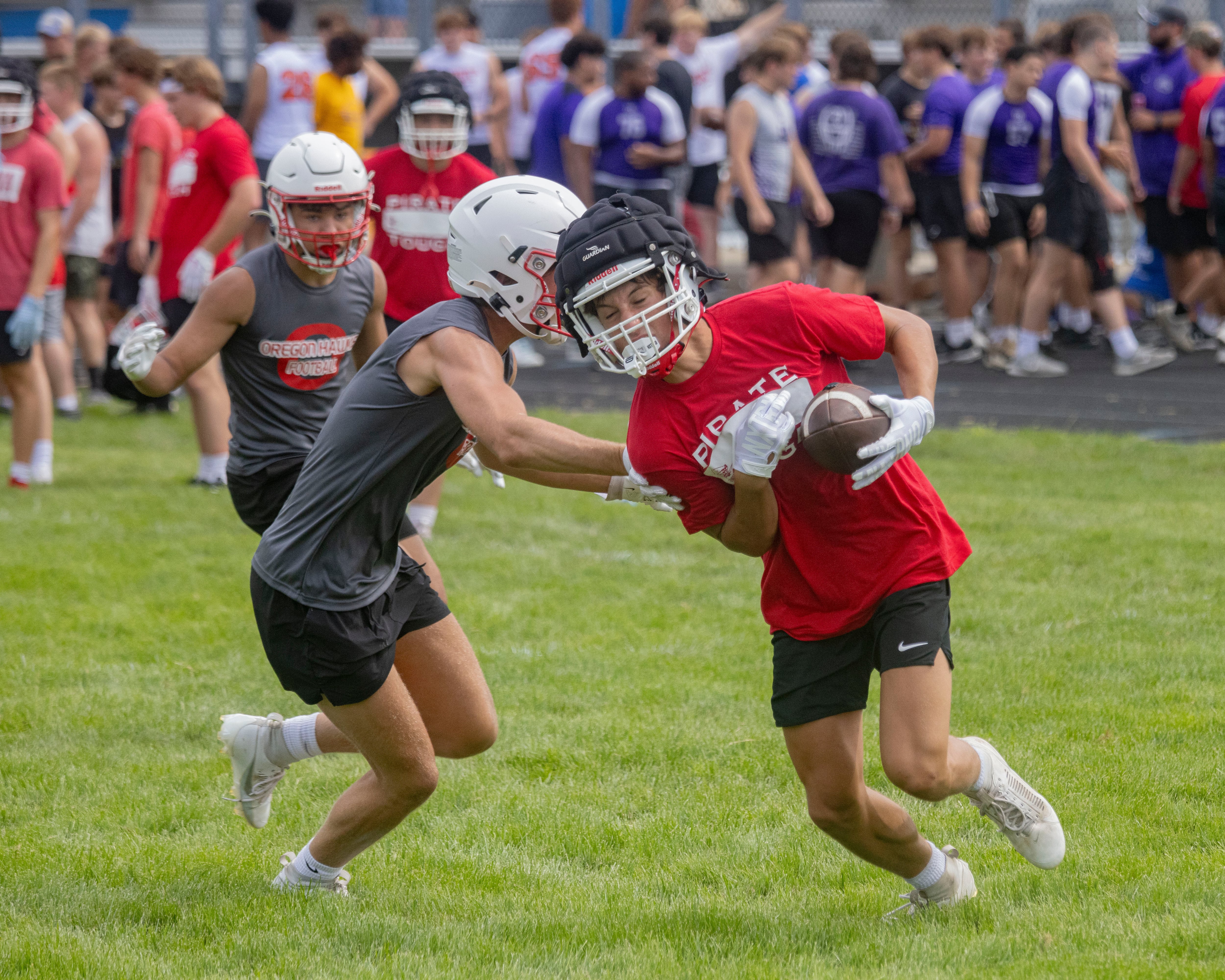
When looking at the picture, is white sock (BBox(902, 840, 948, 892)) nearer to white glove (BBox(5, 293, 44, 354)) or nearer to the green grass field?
the green grass field

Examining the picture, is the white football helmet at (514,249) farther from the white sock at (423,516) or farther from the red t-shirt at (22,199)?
the red t-shirt at (22,199)

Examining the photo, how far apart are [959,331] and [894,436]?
34.0 ft

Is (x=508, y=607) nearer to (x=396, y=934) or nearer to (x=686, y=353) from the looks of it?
(x=396, y=934)

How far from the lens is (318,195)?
534 centimetres

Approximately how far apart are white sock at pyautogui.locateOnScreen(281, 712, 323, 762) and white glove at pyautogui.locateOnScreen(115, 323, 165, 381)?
162 centimetres

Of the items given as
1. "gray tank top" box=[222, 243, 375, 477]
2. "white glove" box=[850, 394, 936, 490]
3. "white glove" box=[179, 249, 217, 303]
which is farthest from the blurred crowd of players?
"white glove" box=[850, 394, 936, 490]

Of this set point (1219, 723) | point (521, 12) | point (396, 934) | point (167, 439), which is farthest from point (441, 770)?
point (521, 12)

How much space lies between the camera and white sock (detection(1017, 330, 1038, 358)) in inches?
488

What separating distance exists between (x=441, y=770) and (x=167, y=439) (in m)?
6.83

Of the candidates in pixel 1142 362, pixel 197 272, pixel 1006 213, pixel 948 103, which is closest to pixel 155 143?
pixel 197 272

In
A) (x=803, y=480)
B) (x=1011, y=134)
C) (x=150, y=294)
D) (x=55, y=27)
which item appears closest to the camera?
(x=803, y=480)

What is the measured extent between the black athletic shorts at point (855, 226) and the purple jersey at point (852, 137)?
60mm

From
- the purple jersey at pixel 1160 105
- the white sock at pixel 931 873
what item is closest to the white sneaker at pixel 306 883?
the white sock at pixel 931 873

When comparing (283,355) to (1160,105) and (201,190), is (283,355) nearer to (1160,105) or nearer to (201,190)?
(201,190)
